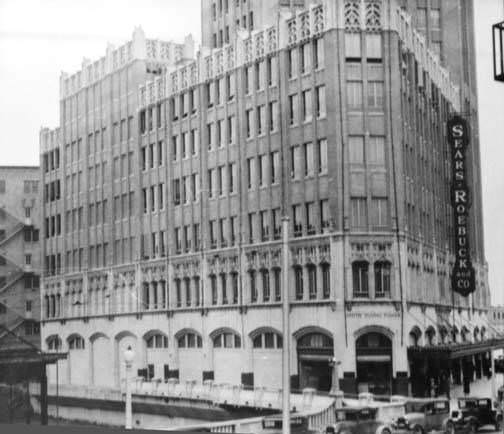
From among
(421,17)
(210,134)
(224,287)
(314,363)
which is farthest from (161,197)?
(421,17)

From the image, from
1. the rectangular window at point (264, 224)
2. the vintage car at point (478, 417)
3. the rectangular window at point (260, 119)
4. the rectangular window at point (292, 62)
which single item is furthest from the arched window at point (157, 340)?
the vintage car at point (478, 417)

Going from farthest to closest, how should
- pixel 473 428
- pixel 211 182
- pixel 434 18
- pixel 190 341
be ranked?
pixel 190 341 < pixel 211 182 < pixel 434 18 < pixel 473 428

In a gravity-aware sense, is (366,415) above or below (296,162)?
below

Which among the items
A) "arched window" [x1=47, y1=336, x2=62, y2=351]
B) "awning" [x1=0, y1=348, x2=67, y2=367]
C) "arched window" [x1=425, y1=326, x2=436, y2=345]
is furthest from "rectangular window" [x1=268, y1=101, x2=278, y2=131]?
"awning" [x1=0, y1=348, x2=67, y2=367]

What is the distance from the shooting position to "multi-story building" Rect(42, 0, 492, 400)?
10.4 meters

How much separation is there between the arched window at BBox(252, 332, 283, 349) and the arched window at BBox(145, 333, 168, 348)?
1215 mm

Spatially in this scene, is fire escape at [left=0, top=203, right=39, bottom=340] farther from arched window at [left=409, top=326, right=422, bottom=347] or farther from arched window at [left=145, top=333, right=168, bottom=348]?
arched window at [left=409, top=326, right=422, bottom=347]

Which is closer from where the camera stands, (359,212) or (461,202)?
(461,202)

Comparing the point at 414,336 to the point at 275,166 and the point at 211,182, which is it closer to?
the point at 275,166

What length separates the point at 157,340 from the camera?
37.9ft

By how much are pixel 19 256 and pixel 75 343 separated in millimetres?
1237

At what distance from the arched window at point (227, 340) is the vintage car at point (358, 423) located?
56.0 inches

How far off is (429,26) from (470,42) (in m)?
0.76

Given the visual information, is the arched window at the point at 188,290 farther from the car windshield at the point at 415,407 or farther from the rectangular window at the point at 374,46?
the rectangular window at the point at 374,46
